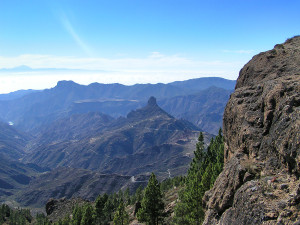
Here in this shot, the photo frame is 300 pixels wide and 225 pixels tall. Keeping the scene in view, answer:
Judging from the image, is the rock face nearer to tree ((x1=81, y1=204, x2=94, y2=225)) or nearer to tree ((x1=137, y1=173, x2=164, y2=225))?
tree ((x1=137, y1=173, x2=164, y2=225))

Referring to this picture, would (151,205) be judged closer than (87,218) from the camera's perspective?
Yes

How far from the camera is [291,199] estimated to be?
20734mm

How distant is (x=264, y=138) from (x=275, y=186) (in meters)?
8.72

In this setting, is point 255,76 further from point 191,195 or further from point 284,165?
point 284,165

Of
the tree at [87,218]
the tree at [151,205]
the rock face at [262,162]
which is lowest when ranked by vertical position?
the tree at [87,218]

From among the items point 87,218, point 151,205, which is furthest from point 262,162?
point 87,218

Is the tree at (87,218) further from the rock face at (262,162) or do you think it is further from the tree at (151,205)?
the rock face at (262,162)

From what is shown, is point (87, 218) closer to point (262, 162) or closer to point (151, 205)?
point (151, 205)

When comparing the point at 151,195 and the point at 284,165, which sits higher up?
the point at 284,165

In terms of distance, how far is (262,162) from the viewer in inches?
1129

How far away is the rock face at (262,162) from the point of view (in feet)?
72.2

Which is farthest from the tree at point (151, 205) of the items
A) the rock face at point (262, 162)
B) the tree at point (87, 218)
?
the tree at point (87, 218)

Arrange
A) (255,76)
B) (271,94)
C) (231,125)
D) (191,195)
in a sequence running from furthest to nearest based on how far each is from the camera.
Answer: (255,76) → (191,195) → (231,125) → (271,94)

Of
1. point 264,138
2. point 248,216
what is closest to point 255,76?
point 264,138
